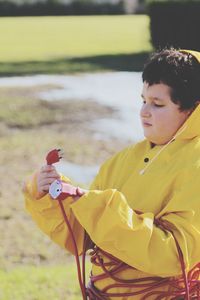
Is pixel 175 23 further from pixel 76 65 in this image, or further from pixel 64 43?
pixel 64 43

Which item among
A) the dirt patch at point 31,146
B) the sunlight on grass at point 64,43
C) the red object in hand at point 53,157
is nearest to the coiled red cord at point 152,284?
the red object in hand at point 53,157

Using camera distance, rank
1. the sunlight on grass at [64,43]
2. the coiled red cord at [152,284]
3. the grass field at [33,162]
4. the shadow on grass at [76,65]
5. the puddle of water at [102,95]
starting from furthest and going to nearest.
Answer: the sunlight on grass at [64,43] → the shadow on grass at [76,65] → the puddle of water at [102,95] → the grass field at [33,162] → the coiled red cord at [152,284]

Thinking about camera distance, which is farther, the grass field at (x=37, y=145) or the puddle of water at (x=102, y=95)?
the puddle of water at (x=102, y=95)

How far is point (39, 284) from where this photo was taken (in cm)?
427

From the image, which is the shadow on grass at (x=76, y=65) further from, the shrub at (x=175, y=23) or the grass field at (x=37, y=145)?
the shrub at (x=175, y=23)

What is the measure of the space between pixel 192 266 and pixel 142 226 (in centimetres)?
24

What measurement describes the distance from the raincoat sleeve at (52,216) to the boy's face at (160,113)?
33cm

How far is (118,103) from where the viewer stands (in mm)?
10680

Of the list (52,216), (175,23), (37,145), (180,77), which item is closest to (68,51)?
(175,23)

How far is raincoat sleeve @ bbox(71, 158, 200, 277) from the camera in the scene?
215 centimetres

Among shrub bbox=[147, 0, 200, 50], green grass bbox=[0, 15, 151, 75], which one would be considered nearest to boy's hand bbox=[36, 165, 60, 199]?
green grass bbox=[0, 15, 151, 75]

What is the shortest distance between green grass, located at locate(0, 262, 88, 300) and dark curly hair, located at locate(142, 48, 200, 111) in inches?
80.1

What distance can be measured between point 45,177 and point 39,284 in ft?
6.69

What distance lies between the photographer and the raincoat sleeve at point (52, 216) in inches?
96.3
